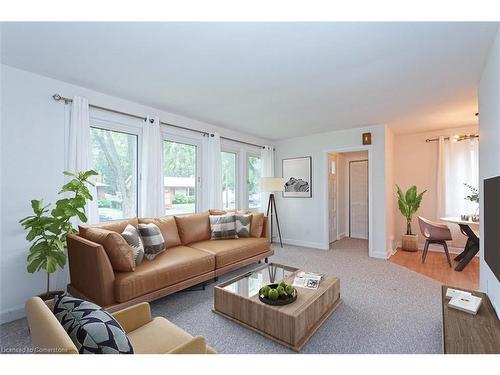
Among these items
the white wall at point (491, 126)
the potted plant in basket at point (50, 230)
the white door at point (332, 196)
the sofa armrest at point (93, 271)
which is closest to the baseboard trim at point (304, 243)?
the white door at point (332, 196)

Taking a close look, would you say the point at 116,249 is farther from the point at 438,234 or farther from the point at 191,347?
the point at 438,234

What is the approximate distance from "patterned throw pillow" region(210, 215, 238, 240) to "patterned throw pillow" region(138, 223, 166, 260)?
0.96 m

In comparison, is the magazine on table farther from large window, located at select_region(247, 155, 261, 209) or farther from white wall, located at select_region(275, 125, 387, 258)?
large window, located at select_region(247, 155, 261, 209)

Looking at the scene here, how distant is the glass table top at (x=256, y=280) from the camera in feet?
7.93

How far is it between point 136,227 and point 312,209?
3692 millimetres

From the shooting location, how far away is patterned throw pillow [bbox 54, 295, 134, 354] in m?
1.00

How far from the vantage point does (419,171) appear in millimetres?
5164

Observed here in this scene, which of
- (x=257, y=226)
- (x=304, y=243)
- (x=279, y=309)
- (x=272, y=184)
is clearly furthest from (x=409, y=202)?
(x=279, y=309)

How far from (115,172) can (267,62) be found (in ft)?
7.88

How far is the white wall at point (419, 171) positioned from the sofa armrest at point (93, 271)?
536 cm

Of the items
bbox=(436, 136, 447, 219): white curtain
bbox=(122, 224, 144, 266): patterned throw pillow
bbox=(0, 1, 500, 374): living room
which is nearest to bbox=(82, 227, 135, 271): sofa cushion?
bbox=(0, 1, 500, 374): living room

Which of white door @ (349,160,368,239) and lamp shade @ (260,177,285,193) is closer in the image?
lamp shade @ (260,177,285,193)

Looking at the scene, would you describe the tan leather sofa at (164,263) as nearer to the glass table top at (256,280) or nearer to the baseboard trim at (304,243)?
the glass table top at (256,280)
